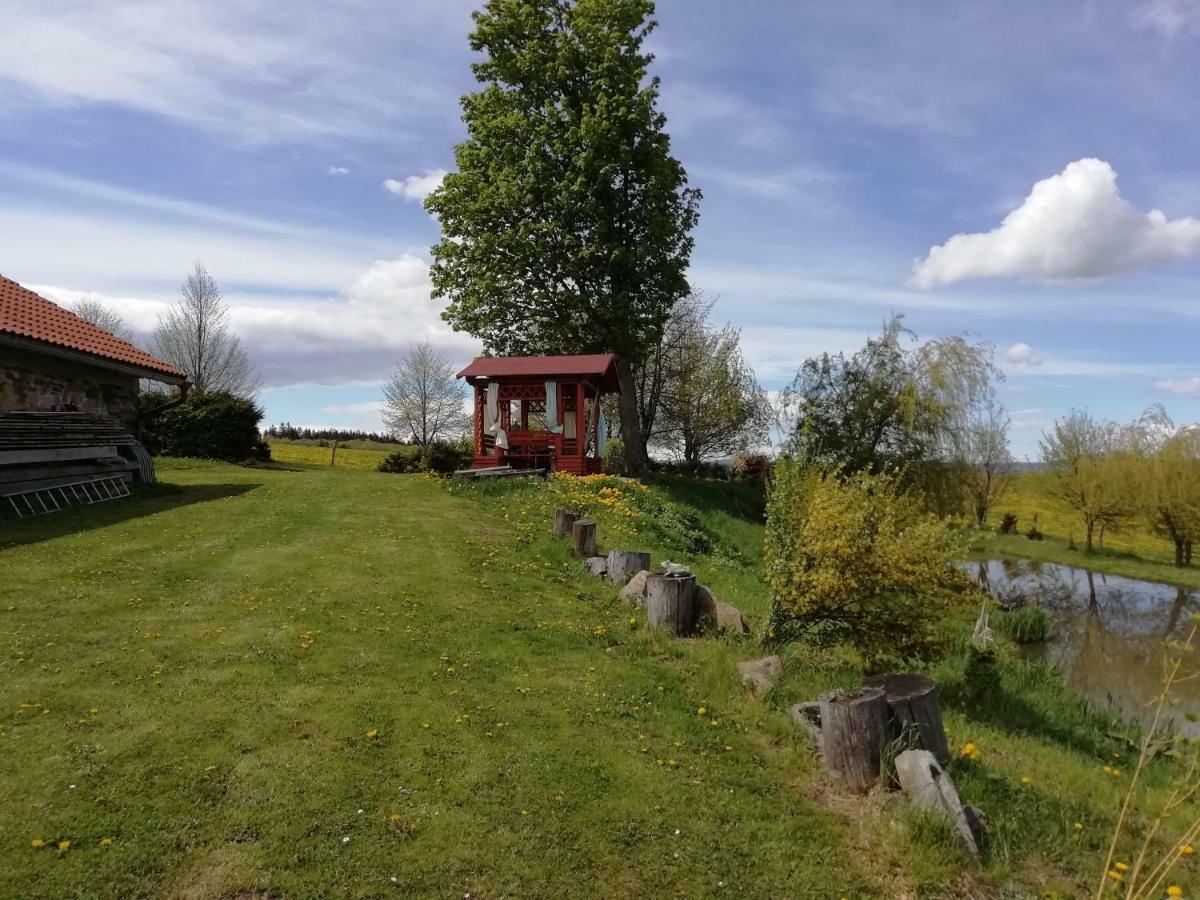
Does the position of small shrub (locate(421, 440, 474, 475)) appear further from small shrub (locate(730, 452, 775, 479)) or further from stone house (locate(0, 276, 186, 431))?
small shrub (locate(730, 452, 775, 479))

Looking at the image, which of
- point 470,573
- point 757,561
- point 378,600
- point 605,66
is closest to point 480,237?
point 605,66

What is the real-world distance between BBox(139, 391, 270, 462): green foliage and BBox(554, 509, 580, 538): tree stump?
19.9 m

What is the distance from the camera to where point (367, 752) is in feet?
17.2

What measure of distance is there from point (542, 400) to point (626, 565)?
42.4 ft

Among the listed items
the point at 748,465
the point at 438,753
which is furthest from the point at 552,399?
the point at 438,753

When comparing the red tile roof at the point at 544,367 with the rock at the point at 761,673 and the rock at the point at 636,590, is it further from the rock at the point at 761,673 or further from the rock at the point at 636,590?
the rock at the point at 761,673

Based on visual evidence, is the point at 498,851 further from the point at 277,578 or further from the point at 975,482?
the point at 975,482

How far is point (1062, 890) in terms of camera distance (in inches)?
173

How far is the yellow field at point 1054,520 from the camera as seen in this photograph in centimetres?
3231

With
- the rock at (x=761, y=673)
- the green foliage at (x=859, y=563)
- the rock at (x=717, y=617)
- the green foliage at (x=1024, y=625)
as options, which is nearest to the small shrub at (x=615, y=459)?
the green foliage at (x=1024, y=625)

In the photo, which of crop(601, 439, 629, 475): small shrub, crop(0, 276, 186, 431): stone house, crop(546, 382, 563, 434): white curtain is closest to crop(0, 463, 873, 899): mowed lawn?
crop(0, 276, 186, 431): stone house

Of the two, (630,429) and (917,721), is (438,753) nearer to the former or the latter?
(917,721)

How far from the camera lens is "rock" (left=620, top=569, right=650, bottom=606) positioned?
968cm

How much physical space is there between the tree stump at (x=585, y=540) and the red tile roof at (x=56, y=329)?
11.1 metres
